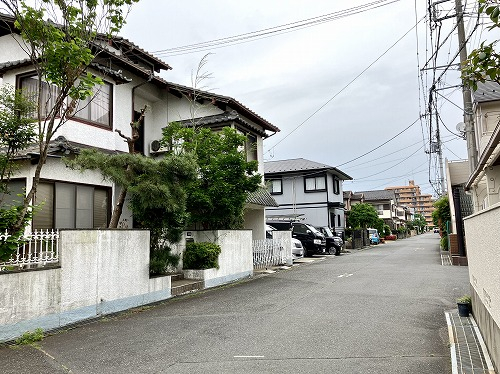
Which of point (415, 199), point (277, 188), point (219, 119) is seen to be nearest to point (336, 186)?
point (277, 188)

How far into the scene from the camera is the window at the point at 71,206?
9375 millimetres

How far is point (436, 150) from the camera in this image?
85.2 ft

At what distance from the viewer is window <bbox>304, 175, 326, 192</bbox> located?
106ft

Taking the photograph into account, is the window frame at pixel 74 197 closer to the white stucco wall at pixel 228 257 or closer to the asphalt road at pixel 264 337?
the white stucco wall at pixel 228 257

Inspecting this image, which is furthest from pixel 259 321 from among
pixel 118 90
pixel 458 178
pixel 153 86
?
pixel 458 178

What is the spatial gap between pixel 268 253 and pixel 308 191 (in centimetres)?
1778

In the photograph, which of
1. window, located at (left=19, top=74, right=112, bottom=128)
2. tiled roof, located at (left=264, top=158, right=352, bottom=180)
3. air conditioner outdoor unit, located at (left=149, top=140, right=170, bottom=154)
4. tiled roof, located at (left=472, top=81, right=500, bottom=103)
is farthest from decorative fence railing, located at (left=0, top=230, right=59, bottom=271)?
tiled roof, located at (left=264, top=158, right=352, bottom=180)

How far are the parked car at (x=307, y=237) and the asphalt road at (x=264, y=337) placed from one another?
485 inches

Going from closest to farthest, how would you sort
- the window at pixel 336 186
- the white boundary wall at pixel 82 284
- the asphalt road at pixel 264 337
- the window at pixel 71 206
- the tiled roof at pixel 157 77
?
the asphalt road at pixel 264 337
the white boundary wall at pixel 82 284
the window at pixel 71 206
the tiled roof at pixel 157 77
the window at pixel 336 186

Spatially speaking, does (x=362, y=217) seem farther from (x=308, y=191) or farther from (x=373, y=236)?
(x=373, y=236)

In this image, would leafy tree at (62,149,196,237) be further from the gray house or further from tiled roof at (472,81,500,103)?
the gray house

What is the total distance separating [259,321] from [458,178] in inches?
693

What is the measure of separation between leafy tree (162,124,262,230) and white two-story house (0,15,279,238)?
1.86 m

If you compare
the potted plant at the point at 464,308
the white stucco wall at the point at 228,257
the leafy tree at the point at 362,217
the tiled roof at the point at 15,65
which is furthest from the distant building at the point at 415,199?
the tiled roof at the point at 15,65
